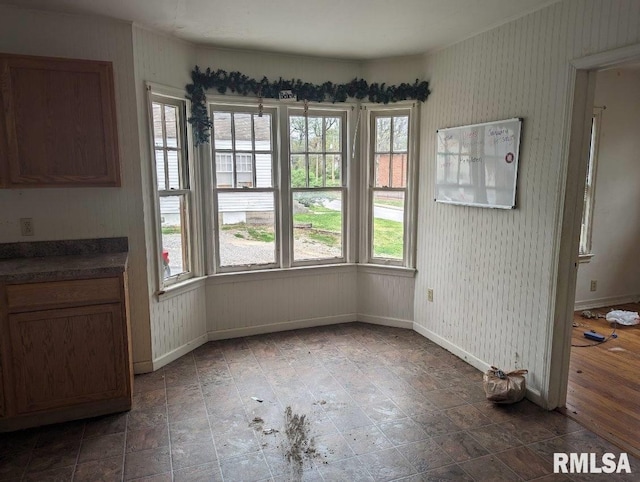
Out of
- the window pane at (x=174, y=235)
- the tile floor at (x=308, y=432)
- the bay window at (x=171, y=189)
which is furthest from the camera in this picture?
the window pane at (x=174, y=235)

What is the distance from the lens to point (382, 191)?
427 cm

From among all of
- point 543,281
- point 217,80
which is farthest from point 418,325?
point 217,80

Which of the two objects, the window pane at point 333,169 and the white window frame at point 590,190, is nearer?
the window pane at point 333,169

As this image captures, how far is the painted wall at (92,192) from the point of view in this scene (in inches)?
112

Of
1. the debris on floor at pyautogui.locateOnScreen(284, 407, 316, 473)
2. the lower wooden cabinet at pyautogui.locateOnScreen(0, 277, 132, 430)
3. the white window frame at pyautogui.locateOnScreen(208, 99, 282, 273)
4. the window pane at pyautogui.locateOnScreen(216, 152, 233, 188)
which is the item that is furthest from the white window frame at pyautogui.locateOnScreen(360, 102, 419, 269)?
the lower wooden cabinet at pyautogui.locateOnScreen(0, 277, 132, 430)

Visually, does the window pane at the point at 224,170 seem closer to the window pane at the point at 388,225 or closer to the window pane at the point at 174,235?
the window pane at the point at 174,235

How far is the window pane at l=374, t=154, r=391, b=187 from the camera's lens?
4219 millimetres

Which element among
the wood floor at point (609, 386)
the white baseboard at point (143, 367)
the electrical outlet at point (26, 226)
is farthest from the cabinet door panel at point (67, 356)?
the wood floor at point (609, 386)

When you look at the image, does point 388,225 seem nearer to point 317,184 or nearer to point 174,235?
point 317,184

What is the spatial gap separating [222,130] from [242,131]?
0.58 ft

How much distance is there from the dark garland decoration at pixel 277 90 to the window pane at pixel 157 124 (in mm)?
266

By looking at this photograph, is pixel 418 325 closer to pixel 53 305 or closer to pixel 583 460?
pixel 583 460

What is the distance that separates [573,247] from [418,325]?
1.79m

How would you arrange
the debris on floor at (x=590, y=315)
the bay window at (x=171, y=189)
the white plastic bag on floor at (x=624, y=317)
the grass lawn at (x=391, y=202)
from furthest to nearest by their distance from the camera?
1. the debris on floor at (x=590, y=315)
2. the white plastic bag on floor at (x=624, y=317)
3. the grass lawn at (x=391, y=202)
4. the bay window at (x=171, y=189)
